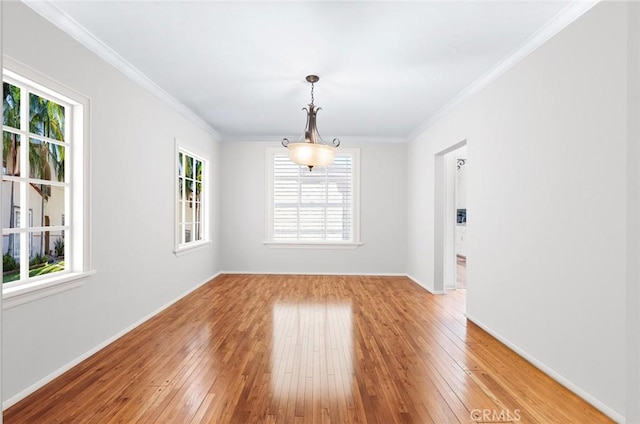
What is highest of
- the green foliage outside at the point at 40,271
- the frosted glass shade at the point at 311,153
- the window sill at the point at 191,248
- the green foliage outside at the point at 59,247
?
the frosted glass shade at the point at 311,153

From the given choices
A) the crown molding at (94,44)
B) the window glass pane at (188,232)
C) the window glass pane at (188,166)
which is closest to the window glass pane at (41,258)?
the crown molding at (94,44)

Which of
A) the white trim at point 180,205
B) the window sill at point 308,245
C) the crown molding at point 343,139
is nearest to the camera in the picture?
the white trim at point 180,205

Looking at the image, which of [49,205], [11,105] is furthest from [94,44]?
[49,205]

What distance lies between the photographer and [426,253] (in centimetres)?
555

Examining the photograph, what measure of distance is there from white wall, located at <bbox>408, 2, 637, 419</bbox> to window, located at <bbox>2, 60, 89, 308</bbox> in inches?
143

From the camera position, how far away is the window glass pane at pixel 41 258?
8.54 feet

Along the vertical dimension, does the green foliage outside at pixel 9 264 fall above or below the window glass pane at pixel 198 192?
below

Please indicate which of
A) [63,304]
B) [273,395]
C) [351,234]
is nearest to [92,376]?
[63,304]

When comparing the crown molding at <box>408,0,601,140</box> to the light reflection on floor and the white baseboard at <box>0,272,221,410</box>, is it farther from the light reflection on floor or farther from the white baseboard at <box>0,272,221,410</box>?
the white baseboard at <box>0,272,221,410</box>

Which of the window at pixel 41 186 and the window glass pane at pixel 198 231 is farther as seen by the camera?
the window glass pane at pixel 198 231

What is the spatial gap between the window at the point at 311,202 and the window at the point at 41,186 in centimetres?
384

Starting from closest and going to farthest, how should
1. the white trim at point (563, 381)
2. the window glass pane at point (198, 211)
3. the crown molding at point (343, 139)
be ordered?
1. the white trim at point (563, 381)
2. the window glass pane at point (198, 211)
3. the crown molding at point (343, 139)

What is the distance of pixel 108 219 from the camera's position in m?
3.22

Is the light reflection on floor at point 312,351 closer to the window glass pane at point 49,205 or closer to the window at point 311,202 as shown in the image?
the window glass pane at point 49,205
